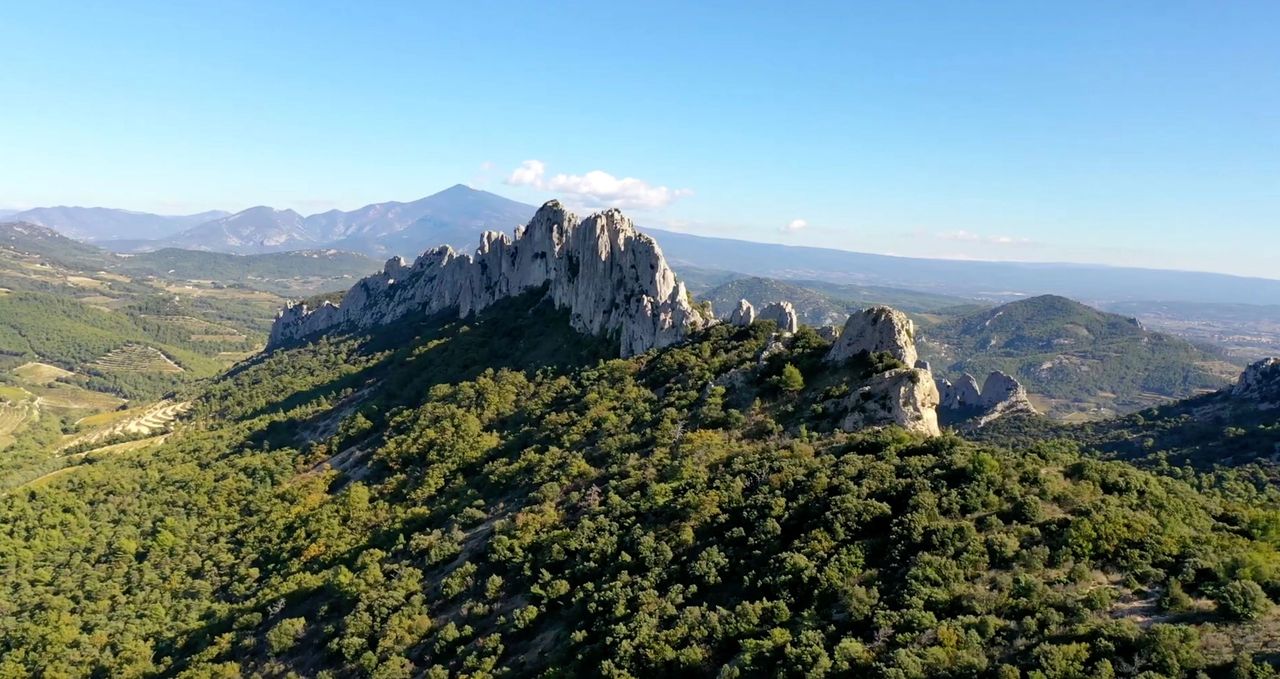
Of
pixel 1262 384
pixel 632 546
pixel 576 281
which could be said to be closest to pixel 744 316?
pixel 576 281

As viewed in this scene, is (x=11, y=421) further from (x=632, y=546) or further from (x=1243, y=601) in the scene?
(x=1243, y=601)

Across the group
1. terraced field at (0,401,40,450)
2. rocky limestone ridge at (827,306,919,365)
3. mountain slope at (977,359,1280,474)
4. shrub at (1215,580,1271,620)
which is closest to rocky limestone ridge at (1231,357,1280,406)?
mountain slope at (977,359,1280,474)

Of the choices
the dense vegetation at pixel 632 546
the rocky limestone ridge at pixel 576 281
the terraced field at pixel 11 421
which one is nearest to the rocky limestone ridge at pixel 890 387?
the dense vegetation at pixel 632 546

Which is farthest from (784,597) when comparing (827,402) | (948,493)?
(827,402)

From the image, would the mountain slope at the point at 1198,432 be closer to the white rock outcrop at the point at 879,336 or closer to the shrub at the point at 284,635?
the white rock outcrop at the point at 879,336

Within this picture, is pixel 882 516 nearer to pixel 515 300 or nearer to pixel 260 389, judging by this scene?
pixel 515 300

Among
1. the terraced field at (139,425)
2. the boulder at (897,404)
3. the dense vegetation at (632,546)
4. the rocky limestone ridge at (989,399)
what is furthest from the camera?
the rocky limestone ridge at (989,399)
